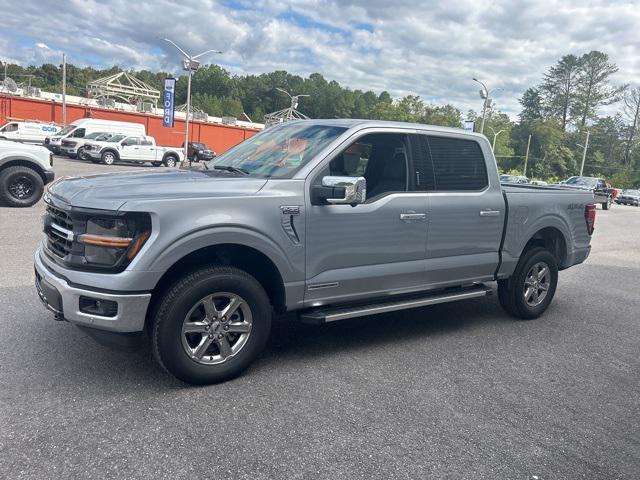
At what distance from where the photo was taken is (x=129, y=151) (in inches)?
1216

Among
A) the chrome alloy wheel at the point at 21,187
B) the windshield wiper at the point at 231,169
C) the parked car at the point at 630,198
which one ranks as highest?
the windshield wiper at the point at 231,169

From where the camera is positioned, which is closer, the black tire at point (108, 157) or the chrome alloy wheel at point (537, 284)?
the chrome alloy wheel at point (537, 284)

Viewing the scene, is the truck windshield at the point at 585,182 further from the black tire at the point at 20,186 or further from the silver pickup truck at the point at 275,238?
the black tire at the point at 20,186

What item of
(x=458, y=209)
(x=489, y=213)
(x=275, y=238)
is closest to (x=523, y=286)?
(x=489, y=213)

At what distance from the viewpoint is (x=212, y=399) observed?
3.62 meters

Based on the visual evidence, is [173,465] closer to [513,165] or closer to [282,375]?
[282,375]

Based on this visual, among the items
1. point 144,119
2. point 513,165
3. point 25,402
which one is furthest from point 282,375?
point 513,165

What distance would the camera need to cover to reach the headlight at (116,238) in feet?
11.2

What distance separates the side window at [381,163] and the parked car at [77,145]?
2885cm

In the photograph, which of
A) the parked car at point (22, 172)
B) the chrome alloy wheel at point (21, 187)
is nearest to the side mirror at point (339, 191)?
the parked car at point (22, 172)

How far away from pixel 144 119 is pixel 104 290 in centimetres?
5560

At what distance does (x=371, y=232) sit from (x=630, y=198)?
4914cm

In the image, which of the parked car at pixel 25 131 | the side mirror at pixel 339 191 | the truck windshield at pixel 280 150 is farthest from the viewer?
the parked car at pixel 25 131

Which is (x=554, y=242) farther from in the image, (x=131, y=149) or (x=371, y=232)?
(x=131, y=149)
